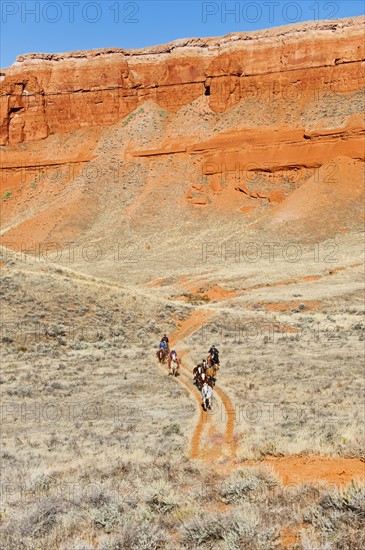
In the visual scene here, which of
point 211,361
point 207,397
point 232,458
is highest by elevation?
point 211,361

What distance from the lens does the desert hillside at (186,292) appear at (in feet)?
24.8

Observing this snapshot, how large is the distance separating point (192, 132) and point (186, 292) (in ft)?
129

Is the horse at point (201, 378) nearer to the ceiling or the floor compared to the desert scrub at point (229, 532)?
nearer to the ceiling

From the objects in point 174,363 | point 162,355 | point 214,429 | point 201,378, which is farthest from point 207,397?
point 162,355

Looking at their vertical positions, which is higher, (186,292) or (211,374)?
(186,292)

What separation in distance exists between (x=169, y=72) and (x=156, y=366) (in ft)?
228

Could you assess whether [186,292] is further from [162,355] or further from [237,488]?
[237,488]

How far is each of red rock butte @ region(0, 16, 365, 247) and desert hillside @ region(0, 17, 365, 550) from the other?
310 millimetres

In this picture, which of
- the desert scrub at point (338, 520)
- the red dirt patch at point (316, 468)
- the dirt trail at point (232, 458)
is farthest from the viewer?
the dirt trail at point (232, 458)

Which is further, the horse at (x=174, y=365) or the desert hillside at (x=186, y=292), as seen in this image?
the horse at (x=174, y=365)

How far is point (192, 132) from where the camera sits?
7256 centimetres

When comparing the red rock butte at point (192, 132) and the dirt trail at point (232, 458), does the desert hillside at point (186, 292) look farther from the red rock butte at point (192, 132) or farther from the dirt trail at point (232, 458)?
the red rock butte at point (192, 132)

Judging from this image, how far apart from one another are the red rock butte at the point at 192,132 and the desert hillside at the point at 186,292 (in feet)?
1.02

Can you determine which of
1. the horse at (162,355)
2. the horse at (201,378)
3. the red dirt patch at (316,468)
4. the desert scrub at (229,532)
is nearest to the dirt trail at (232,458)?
the red dirt patch at (316,468)
